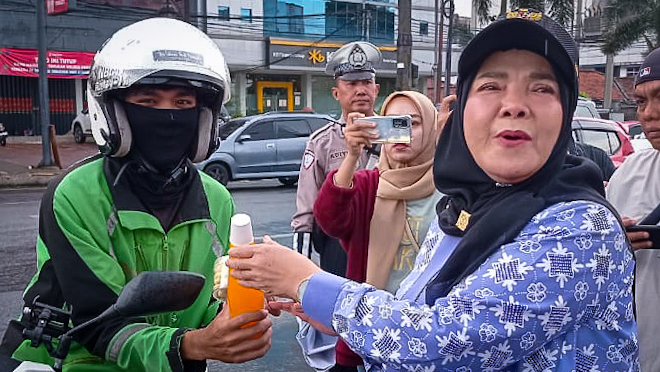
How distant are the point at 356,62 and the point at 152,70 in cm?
261

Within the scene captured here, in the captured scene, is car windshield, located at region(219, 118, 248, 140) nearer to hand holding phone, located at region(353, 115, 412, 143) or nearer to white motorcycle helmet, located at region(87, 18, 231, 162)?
hand holding phone, located at region(353, 115, 412, 143)

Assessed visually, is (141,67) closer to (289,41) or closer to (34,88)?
(34,88)

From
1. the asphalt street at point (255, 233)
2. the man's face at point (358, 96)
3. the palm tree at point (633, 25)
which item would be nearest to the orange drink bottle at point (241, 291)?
the man's face at point (358, 96)

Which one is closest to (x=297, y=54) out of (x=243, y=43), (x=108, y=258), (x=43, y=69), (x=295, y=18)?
(x=295, y=18)

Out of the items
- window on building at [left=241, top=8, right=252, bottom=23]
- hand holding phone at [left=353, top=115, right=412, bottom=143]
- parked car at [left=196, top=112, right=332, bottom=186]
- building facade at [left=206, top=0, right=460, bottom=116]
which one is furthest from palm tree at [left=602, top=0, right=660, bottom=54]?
hand holding phone at [left=353, top=115, right=412, bottom=143]

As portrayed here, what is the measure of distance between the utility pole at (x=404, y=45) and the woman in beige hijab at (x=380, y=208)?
573 inches

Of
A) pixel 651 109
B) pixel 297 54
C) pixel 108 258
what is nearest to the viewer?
pixel 108 258

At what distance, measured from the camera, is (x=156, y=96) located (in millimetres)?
1960

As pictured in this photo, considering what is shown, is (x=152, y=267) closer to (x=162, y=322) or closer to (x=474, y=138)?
(x=162, y=322)

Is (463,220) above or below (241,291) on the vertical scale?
above

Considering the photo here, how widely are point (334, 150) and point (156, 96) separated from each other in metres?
2.10

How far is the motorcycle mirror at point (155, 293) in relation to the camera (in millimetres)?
1376

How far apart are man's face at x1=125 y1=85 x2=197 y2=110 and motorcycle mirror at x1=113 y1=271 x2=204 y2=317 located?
28.0 inches

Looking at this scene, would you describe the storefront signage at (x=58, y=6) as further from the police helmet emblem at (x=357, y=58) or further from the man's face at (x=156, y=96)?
the man's face at (x=156, y=96)
